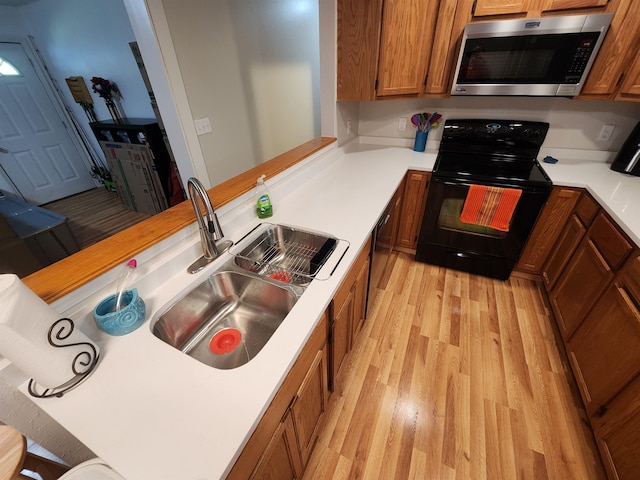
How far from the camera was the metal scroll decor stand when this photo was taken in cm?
60

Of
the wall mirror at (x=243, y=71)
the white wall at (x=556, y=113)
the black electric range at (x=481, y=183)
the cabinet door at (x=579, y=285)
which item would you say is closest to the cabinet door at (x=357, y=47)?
the white wall at (x=556, y=113)

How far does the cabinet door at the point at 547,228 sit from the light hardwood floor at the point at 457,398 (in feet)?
0.81

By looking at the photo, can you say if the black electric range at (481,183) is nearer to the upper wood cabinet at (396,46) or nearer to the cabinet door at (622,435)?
the upper wood cabinet at (396,46)

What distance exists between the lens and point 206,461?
512 millimetres

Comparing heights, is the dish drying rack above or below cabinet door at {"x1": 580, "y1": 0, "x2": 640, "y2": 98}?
below

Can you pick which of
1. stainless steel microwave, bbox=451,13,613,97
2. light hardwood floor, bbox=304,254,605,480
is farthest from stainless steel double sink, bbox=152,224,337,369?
stainless steel microwave, bbox=451,13,613,97

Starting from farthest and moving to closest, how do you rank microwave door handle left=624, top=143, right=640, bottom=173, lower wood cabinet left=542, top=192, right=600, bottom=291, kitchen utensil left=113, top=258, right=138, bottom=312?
microwave door handle left=624, top=143, right=640, bottom=173
lower wood cabinet left=542, top=192, right=600, bottom=291
kitchen utensil left=113, top=258, right=138, bottom=312

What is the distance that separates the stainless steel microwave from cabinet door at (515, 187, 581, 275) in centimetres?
61

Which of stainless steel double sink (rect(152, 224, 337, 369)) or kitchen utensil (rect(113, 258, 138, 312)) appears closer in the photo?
kitchen utensil (rect(113, 258, 138, 312))

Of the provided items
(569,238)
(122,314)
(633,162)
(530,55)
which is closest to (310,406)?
(122,314)

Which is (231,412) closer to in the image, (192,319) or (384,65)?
(192,319)

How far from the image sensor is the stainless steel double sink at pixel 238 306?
3.06 ft

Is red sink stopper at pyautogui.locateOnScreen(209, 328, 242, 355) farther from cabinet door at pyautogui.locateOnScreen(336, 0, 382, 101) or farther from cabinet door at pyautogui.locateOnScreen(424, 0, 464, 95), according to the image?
cabinet door at pyautogui.locateOnScreen(424, 0, 464, 95)

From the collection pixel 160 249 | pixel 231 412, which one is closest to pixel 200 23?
pixel 160 249
